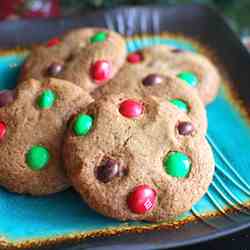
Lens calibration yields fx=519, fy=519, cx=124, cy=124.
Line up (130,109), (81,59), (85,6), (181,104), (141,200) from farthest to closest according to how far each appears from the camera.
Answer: (85,6) < (81,59) < (181,104) < (130,109) < (141,200)

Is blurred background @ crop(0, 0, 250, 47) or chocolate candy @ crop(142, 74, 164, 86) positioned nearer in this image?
chocolate candy @ crop(142, 74, 164, 86)

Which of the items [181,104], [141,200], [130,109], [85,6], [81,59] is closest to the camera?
[141,200]

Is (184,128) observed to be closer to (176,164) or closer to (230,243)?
(176,164)

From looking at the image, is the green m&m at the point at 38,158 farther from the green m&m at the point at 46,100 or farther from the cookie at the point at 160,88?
the cookie at the point at 160,88

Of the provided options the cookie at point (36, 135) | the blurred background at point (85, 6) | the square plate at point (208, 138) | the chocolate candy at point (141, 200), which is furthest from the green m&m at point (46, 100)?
the blurred background at point (85, 6)

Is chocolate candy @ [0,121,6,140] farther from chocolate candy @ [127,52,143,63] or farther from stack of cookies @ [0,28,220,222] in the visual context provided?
chocolate candy @ [127,52,143,63]

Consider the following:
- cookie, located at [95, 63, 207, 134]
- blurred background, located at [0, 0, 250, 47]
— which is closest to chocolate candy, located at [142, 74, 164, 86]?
cookie, located at [95, 63, 207, 134]

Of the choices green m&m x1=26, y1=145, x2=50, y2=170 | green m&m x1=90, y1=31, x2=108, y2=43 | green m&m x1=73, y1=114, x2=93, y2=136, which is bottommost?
green m&m x1=26, y1=145, x2=50, y2=170

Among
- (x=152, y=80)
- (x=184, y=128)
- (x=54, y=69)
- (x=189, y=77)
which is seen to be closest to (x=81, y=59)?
(x=54, y=69)
